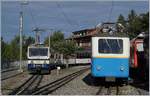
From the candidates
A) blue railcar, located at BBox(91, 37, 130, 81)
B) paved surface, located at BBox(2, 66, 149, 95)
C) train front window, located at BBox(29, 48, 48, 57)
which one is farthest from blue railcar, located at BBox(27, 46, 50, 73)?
blue railcar, located at BBox(91, 37, 130, 81)

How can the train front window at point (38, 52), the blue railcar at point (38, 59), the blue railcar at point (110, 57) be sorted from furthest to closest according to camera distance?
the train front window at point (38, 52) → the blue railcar at point (38, 59) → the blue railcar at point (110, 57)

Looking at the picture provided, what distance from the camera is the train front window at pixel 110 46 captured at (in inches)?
948

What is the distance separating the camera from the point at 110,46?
24.1 m

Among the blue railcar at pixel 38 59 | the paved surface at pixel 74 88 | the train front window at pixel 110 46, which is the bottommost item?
the paved surface at pixel 74 88

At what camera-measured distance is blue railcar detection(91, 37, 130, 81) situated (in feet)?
78.2

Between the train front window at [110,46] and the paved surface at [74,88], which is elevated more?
the train front window at [110,46]

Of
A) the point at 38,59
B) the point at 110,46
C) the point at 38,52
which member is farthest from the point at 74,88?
the point at 38,52

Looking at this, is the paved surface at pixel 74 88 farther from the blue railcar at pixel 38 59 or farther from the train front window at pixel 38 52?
the train front window at pixel 38 52

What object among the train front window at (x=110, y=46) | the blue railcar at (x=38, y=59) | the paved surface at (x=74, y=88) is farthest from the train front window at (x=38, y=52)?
the train front window at (x=110, y=46)

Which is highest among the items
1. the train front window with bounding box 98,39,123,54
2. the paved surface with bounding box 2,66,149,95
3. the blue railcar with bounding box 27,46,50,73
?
the train front window with bounding box 98,39,123,54

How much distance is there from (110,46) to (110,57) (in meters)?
0.61

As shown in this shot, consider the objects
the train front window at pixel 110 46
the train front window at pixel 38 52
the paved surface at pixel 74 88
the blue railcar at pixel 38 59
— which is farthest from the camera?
the train front window at pixel 38 52

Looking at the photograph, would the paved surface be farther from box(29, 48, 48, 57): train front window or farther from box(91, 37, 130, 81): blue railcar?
box(29, 48, 48, 57): train front window

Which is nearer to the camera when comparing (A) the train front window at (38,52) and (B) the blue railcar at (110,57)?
(B) the blue railcar at (110,57)
